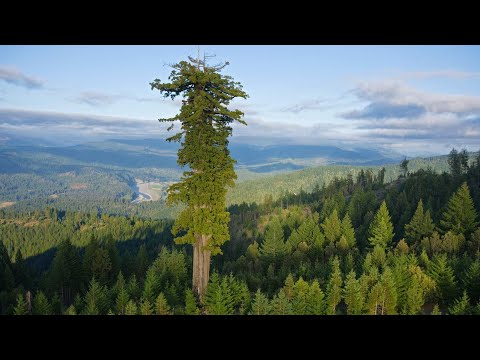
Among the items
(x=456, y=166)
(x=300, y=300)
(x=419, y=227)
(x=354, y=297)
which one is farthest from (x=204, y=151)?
(x=456, y=166)

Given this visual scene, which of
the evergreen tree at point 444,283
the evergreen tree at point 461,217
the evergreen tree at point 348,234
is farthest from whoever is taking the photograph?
the evergreen tree at point 348,234

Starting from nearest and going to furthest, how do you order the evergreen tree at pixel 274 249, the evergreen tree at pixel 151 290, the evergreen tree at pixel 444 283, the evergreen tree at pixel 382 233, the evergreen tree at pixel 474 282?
1. the evergreen tree at pixel 151 290
2. the evergreen tree at pixel 474 282
3. the evergreen tree at pixel 444 283
4. the evergreen tree at pixel 382 233
5. the evergreen tree at pixel 274 249

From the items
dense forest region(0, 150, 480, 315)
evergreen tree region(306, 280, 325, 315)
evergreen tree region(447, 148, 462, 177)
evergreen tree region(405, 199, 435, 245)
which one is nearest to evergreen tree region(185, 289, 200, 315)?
dense forest region(0, 150, 480, 315)

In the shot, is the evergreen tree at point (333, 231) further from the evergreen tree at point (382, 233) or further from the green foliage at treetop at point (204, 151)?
the green foliage at treetop at point (204, 151)

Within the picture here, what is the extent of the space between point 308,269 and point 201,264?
21.2 metres

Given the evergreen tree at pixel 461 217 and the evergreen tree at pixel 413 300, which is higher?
the evergreen tree at pixel 461 217

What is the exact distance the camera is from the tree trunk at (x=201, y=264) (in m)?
23.1

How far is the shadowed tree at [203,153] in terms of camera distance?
70.0ft

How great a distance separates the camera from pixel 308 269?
41.9 meters

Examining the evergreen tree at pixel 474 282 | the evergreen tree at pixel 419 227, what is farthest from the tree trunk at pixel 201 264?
the evergreen tree at pixel 419 227

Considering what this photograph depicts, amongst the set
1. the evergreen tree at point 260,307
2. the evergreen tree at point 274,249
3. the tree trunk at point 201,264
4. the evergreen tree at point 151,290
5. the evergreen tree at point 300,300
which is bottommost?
the evergreen tree at point 274,249

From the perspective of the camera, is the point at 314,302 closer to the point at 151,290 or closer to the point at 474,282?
the point at 151,290

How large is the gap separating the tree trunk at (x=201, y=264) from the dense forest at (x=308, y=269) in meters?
0.52

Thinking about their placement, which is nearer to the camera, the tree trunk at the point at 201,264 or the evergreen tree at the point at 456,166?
the tree trunk at the point at 201,264
